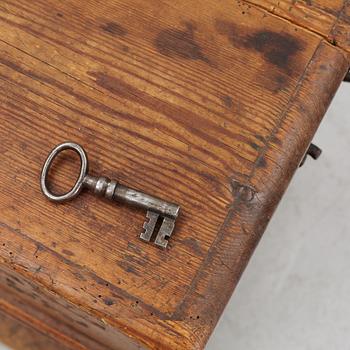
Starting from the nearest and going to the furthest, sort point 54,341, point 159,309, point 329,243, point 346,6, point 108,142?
point 159,309 < point 108,142 < point 346,6 < point 54,341 < point 329,243

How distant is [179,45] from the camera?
1.42 m

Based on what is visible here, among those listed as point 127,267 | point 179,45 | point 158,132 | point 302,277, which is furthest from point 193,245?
point 302,277

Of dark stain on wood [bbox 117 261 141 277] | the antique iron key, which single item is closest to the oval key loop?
the antique iron key

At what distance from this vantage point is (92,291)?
4.11ft

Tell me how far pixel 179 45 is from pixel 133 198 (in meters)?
0.38

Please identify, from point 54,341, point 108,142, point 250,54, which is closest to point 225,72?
point 250,54

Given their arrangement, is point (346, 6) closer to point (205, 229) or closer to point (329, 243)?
point (205, 229)

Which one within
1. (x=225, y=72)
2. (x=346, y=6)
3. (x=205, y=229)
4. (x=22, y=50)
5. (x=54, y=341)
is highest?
(x=346, y=6)

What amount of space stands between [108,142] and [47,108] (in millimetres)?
152

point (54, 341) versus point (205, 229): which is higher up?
point (205, 229)

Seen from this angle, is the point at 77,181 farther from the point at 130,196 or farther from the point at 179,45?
the point at 179,45

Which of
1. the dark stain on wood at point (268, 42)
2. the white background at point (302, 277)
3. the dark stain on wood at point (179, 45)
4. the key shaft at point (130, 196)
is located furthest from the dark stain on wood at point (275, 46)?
the white background at point (302, 277)

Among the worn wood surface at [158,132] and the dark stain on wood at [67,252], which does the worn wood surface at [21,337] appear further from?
the dark stain on wood at [67,252]

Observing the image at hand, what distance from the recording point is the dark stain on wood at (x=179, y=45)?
1.41m
